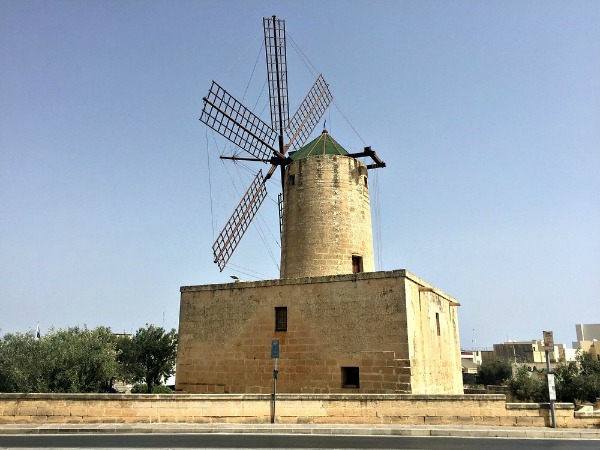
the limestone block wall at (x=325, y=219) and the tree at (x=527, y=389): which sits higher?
the limestone block wall at (x=325, y=219)

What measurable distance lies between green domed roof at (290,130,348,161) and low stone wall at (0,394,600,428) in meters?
9.28

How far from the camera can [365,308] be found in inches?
551

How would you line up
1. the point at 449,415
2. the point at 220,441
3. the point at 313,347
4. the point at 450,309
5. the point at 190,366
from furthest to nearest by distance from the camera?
the point at 450,309 < the point at 190,366 < the point at 313,347 < the point at 449,415 < the point at 220,441

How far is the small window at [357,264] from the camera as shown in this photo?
1659 centimetres

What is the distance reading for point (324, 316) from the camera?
14461 mm

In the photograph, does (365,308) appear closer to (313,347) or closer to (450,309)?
(313,347)

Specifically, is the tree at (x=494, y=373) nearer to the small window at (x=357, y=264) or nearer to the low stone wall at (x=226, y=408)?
the small window at (x=357, y=264)

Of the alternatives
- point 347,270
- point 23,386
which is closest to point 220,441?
point 347,270

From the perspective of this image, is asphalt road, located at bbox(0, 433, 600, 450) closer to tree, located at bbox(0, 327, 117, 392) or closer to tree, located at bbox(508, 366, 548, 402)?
tree, located at bbox(0, 327, 117, 392)

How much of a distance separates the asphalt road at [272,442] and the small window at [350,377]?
328cm

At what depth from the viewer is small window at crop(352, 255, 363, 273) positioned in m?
16.6

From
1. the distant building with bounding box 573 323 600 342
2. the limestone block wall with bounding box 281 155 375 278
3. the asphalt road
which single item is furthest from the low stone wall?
the distant building with bounding box 573 323 600 342

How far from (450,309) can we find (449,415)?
7723mm

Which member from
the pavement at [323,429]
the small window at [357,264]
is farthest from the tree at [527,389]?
the small window at [357,264]
